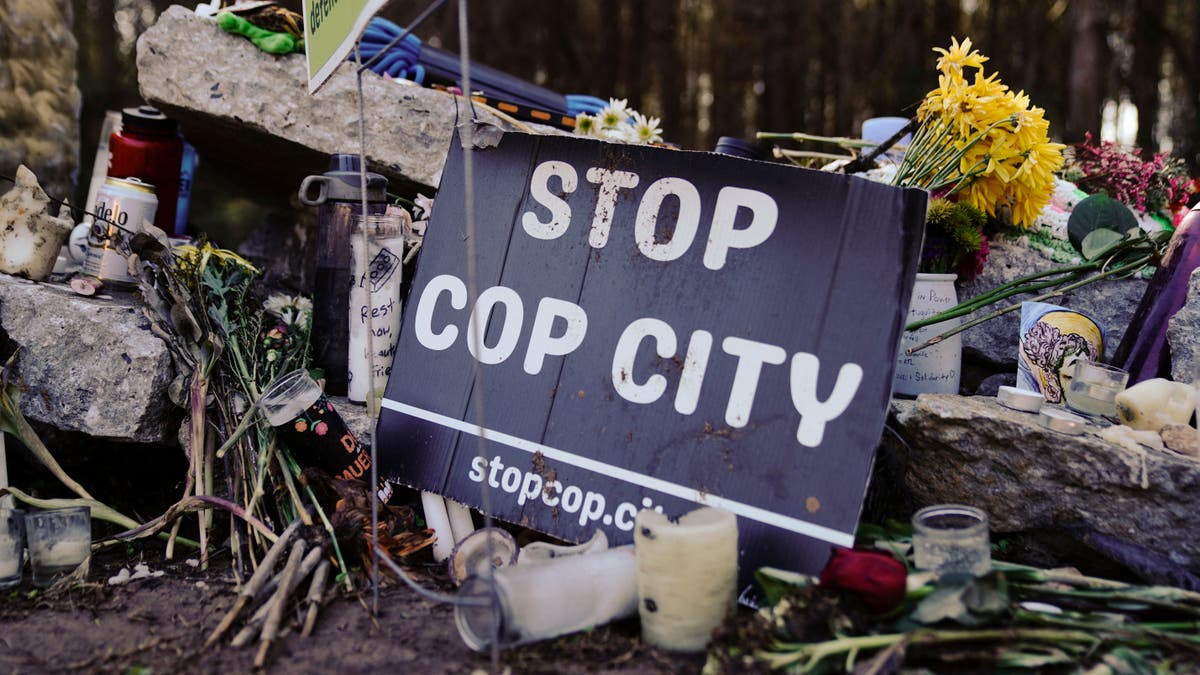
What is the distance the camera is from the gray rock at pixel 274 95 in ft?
10.6

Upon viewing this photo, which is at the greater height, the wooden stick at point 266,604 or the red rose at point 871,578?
the red rose at point 871,578

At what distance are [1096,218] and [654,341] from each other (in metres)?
1.68

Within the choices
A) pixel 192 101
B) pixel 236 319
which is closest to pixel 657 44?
pixel 192 101

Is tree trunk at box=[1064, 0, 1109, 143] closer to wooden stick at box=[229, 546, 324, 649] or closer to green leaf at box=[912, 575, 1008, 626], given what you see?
green leaf at box=[912, 575, 1008, 626]

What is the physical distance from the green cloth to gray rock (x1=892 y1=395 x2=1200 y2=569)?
2.55 m

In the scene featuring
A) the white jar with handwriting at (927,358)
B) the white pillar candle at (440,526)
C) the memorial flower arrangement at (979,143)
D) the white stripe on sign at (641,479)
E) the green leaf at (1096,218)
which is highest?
the memorial flower arrangement at (979,143)

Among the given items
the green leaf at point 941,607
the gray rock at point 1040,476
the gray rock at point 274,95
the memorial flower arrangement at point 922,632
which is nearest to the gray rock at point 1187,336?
the gray rock at point 1040,476

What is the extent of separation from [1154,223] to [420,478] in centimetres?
262

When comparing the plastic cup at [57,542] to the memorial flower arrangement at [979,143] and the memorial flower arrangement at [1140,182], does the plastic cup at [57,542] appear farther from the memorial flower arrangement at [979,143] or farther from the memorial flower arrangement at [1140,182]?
the memorial flower arrangement at [1140,182]

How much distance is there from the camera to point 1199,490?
1.83m

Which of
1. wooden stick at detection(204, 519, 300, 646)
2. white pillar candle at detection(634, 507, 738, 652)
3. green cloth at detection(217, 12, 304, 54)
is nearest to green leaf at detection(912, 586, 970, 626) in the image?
white pillar candle at detection(634, 507, 738, 652)

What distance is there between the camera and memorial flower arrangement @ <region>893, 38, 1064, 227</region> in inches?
92.6

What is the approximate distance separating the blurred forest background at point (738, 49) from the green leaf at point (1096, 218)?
6.69m

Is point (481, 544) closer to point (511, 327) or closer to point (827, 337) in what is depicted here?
point (511, 327)
